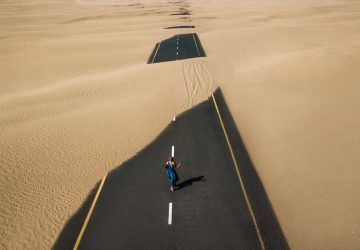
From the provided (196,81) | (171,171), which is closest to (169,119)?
(171,171)

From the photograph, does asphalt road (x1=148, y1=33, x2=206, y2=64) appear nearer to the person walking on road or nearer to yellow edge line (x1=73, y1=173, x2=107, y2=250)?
yellow edge line (x1=73, y1=173, x2=107, y2=250)

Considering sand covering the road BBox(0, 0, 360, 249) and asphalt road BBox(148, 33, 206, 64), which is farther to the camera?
asphalt road BBox(148, 33, 206, 64)

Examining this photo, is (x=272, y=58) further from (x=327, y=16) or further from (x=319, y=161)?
(x=327, y=16)

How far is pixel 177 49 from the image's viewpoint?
38656 millimetres

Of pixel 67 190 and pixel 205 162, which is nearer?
pixel 67 190

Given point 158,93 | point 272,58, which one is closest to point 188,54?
point 272,58

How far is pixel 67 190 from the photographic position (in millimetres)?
13008

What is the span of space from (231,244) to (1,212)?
9.62 metres

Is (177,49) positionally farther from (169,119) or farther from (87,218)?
(87,218)

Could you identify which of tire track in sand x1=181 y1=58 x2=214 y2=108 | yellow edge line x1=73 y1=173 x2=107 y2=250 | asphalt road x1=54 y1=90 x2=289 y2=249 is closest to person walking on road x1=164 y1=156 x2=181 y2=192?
asphalt road x1=54 y1=90 x2=289 y2=249

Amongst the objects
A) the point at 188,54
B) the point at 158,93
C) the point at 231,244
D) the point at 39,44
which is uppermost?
the point at 39,44

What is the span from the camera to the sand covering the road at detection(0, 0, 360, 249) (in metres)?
11.4

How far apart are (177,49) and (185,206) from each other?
30462mm

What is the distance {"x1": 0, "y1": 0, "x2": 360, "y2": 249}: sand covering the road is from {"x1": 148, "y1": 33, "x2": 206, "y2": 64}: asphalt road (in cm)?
199
